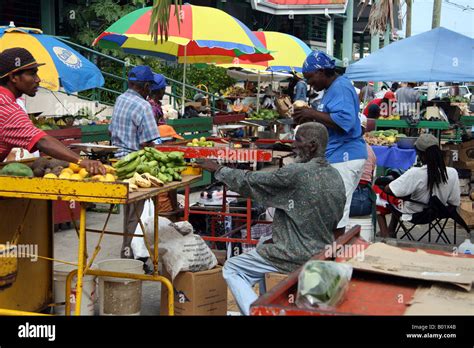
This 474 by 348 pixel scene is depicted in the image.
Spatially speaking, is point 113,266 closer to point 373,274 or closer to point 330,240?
point 330,240

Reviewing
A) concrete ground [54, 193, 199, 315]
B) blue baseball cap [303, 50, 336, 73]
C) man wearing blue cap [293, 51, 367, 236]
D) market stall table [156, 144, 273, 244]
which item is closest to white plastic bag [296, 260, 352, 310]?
concrete ground [54, 193, 199, 315]

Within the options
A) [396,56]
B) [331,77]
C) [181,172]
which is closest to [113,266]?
[181,172]

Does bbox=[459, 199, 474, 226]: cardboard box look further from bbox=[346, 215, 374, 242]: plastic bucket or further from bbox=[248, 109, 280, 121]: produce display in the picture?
bbox=[248, 109, 280, 121]: produce display

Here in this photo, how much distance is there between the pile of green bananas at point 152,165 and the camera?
5355 millimetres

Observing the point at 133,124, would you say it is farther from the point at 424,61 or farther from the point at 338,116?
the point at 424,61

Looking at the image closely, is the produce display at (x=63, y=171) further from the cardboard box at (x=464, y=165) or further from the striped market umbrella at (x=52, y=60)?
the cardboard box at (x=464, y=165)

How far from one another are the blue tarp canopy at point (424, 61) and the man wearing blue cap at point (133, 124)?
5226 mm

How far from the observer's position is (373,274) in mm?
3717

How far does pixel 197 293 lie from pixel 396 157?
6.62 meters

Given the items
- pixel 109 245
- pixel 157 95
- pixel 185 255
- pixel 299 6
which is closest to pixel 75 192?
pixel 185 255

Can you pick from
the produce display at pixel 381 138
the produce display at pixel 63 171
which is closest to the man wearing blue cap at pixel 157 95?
the produce display at pixel 381 138

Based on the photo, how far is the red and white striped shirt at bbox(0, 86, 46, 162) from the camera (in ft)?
16.4

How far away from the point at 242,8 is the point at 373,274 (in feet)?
85.6

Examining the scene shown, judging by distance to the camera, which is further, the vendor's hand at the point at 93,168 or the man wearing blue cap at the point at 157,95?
the man wearing blue cap at the point at 157,95
